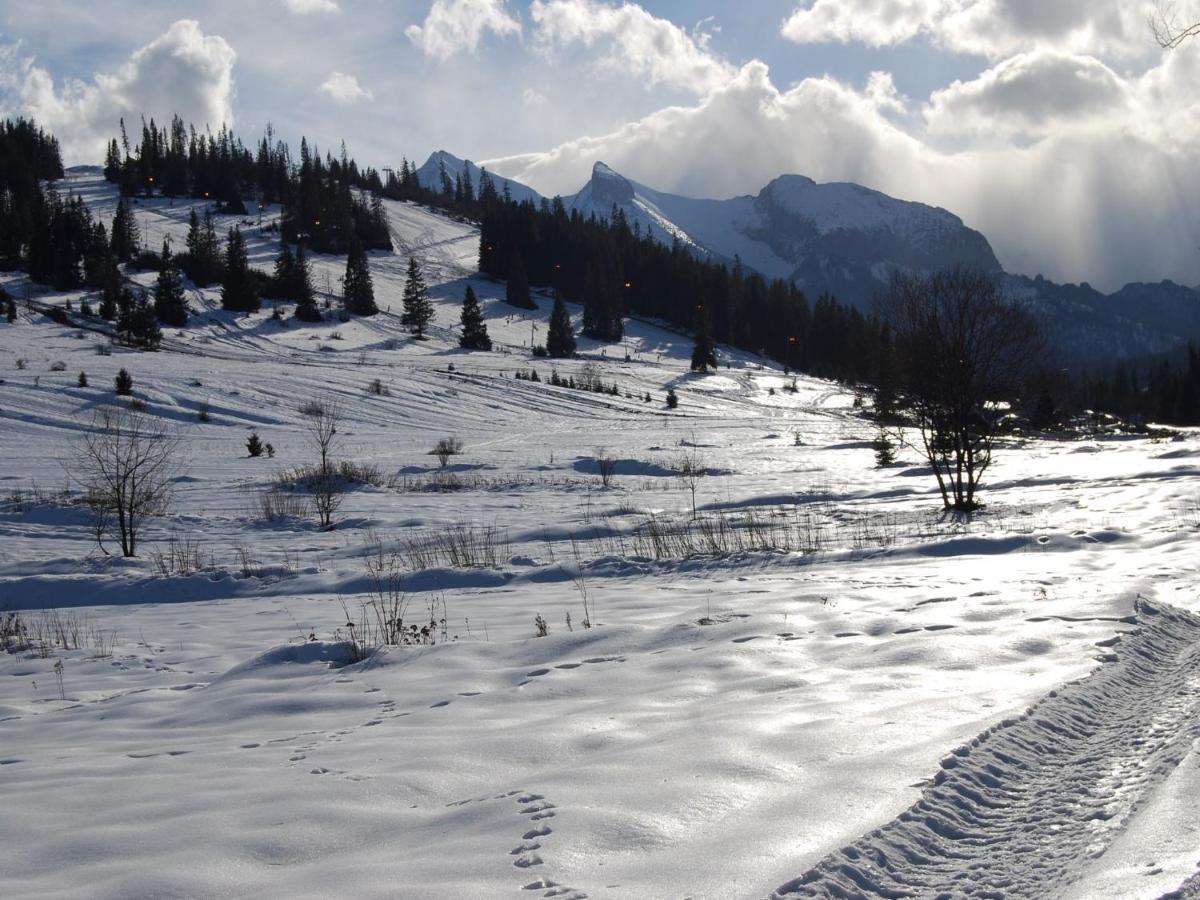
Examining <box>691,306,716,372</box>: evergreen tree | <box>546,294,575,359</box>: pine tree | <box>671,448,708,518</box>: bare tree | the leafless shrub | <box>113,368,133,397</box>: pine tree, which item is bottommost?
the leafless shrub

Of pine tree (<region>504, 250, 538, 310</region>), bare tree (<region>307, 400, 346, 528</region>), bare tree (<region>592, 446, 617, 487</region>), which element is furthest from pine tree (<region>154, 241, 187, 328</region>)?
bare tree (<region>592, 446, 617, 487</region>)

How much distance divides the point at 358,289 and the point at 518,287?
21.9 m

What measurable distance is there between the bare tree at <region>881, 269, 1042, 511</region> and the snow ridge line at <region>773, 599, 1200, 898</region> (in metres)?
14.1

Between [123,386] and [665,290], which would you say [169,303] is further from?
[665,290]

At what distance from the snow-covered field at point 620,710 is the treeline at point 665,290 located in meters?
80.0

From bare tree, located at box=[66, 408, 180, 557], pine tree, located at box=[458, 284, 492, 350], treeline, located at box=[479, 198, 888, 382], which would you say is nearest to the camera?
bare tree, located at box=[66, 408, 180, 557]

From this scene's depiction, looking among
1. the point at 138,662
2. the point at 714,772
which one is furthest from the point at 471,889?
the point at 138,662

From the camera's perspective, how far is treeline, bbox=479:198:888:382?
323 ft

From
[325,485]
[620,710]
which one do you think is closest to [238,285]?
[325,485]

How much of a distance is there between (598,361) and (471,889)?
235ft

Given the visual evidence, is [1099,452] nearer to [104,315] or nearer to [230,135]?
[104,315]

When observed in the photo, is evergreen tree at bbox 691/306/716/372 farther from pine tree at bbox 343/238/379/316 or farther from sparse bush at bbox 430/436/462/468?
sparse bush at bbox 430/436/462/468

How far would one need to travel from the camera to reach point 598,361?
73.8 meters

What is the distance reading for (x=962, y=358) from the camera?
18.1m
